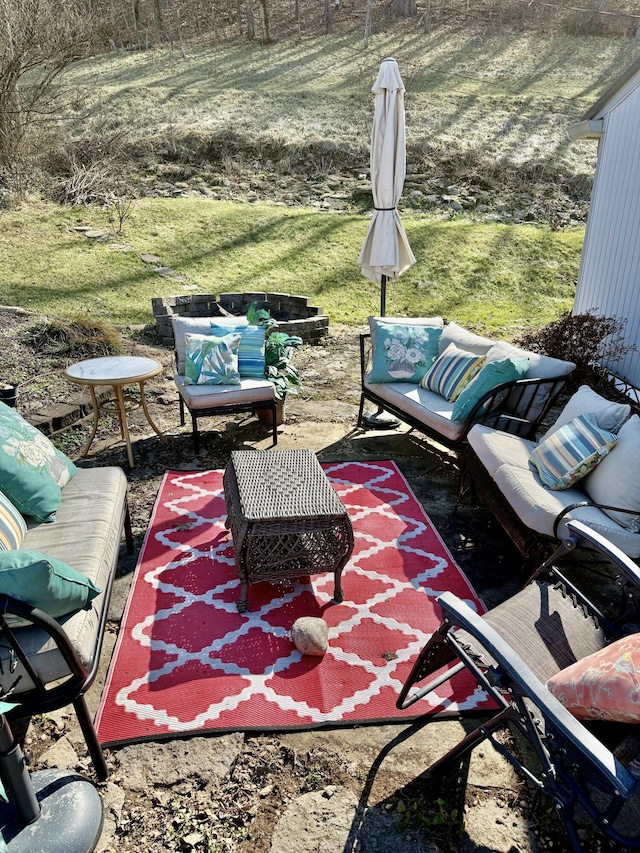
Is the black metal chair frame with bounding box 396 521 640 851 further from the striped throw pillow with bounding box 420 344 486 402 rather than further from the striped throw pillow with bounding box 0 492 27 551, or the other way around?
the striped throw pillow with bounding box 420 344 486 402

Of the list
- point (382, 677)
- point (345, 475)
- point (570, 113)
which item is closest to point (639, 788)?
point (382, 677)

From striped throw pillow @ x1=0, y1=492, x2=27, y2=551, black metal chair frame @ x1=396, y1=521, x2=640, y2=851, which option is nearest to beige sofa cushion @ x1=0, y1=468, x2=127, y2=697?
striped throw pillow @ x1=0, y1=492, x2=27, y2=551

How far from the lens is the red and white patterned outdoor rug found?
2305mm

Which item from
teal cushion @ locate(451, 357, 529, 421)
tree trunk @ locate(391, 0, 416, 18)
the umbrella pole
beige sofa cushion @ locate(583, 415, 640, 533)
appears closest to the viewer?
beige sofa cushion @ locate(583, 415, 640, 533)

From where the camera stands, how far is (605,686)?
1.54 metres

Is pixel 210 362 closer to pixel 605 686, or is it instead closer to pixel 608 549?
pixel 608 549

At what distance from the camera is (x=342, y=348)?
21.9 feet

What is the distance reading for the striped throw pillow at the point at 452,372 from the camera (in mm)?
4141

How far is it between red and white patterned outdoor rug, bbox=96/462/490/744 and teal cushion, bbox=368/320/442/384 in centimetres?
122

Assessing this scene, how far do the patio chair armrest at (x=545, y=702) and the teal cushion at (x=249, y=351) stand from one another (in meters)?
2.95

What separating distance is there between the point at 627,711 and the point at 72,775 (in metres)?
1.70

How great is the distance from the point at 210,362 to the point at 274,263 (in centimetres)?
510

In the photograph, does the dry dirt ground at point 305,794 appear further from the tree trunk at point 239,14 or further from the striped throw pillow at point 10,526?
the tree trunk at point 239,14

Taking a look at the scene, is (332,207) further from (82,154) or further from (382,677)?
(382,677)
